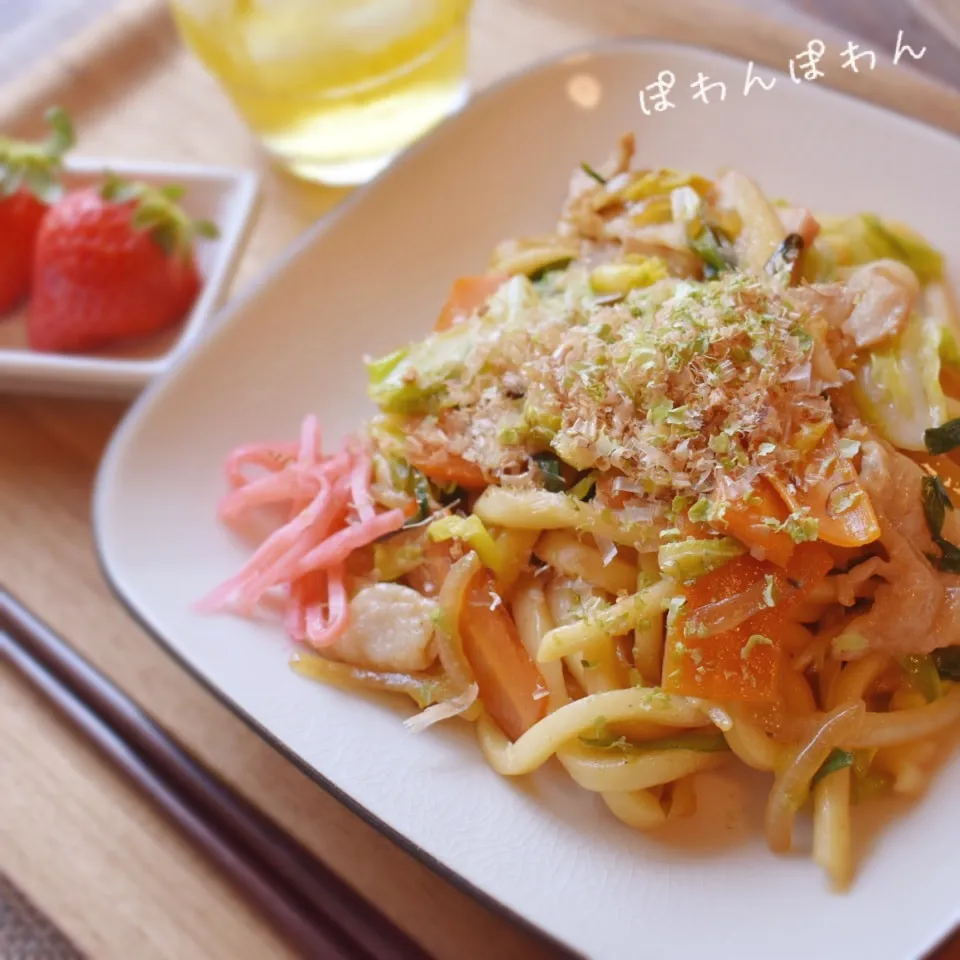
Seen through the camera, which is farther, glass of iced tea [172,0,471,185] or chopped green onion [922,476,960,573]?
glass of iced tea [172,0,471,185]

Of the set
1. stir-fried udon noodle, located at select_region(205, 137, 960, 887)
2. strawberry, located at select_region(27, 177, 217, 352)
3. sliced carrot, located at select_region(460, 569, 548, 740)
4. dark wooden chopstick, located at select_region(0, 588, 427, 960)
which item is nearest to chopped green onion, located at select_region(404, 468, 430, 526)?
stir-fried udon noodle, located at select_region(205, 137, 960, 887)

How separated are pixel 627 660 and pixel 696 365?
19.3 inches

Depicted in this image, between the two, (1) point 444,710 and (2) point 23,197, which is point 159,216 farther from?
(1) point 444,710

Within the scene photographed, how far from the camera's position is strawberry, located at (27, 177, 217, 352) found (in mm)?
2303

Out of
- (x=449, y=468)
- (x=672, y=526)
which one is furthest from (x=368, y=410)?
(x=672, y=526)

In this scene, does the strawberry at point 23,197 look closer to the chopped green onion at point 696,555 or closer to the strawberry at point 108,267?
the strawberry at point 108,267

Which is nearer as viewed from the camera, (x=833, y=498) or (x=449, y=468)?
(x=833, y=498)

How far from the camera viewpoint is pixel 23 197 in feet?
8.20

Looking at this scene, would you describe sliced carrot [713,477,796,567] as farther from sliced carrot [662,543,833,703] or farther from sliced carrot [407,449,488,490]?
sliced carrot [407,449,488,490]

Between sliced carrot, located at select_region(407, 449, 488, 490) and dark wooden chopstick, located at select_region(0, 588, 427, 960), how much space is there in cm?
67

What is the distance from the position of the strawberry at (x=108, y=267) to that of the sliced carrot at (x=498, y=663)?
121 cm

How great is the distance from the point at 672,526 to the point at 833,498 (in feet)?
0.78

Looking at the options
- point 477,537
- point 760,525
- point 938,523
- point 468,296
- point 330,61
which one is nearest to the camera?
point 760,525

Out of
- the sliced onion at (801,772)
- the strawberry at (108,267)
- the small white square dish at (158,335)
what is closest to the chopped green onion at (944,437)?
the sliced onion at (801,772)
